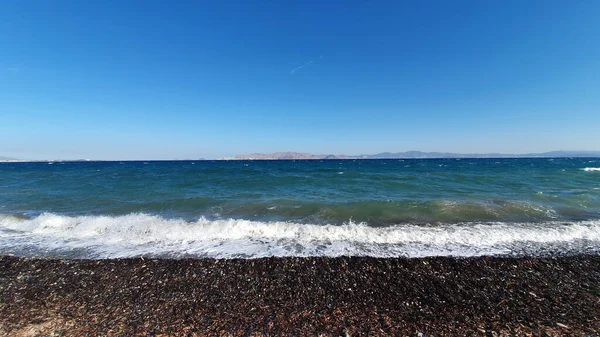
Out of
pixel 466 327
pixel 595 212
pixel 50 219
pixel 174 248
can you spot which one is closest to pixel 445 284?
pixel 466 327

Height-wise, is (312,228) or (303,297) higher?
(312,228)

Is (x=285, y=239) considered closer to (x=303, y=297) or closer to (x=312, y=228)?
(x=312, y=228)

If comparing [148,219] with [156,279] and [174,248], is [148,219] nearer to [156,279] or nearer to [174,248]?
[174,248]

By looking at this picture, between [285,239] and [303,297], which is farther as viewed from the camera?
[285,239]

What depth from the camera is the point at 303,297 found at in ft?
16.5

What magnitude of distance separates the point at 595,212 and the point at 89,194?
3203 cm

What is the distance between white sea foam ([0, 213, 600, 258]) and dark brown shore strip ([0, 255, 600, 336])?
708 mm

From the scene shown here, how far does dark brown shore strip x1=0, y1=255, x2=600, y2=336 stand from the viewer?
4152mm

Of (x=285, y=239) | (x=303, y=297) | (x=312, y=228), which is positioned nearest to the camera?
(x=303, y=297)

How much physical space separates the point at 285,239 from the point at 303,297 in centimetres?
359

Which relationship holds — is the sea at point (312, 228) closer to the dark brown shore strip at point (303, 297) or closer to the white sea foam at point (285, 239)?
the white sea foam at point (285, 239)

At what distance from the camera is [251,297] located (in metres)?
5.05

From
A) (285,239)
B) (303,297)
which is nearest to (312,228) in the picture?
(285,239)

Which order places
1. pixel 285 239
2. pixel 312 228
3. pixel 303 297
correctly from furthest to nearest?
pixel 312 228, pixel 285 239, pixel 303 297
